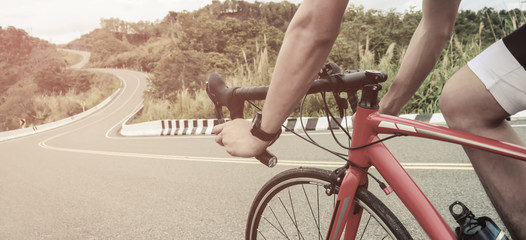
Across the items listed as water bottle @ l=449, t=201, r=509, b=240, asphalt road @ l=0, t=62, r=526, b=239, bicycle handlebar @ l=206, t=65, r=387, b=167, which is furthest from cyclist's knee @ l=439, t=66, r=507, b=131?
asphalt road @ l=0, t=62, r=526, b=239

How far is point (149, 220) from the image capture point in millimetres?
4047

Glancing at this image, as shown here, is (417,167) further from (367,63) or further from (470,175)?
(367,63)

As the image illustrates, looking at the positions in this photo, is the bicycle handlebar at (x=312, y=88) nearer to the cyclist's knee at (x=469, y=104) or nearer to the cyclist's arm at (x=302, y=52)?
the cyclist's arm at (x=302, y=52)

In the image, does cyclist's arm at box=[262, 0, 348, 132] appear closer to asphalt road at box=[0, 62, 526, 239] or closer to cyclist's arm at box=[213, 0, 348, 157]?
cyclist's arm at box=[213, 0, 348, 157]

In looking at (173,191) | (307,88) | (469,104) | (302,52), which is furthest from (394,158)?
(173,191)

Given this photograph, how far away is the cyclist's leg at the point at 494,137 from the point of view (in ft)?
3.76


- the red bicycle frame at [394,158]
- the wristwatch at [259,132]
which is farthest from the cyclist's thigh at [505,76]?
the wristwatch at [259,132]

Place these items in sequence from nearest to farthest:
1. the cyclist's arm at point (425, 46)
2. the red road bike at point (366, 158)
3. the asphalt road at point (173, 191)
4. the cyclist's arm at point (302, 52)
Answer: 1. the cyclist's arm at point (302, 52)
2. the red road bike at point (366, 158)
3. the cyclist's arm at point (425, 46)
4. the asphalt road at point (173, 191)

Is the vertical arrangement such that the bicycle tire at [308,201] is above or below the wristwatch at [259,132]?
below

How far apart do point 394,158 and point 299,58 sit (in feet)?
1.66

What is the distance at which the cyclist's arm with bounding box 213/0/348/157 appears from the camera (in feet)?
3.49

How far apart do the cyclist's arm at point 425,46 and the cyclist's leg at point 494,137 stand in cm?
25

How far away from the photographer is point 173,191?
509 cm

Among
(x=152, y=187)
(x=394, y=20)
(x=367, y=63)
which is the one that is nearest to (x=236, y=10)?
(x=394, y=20)
